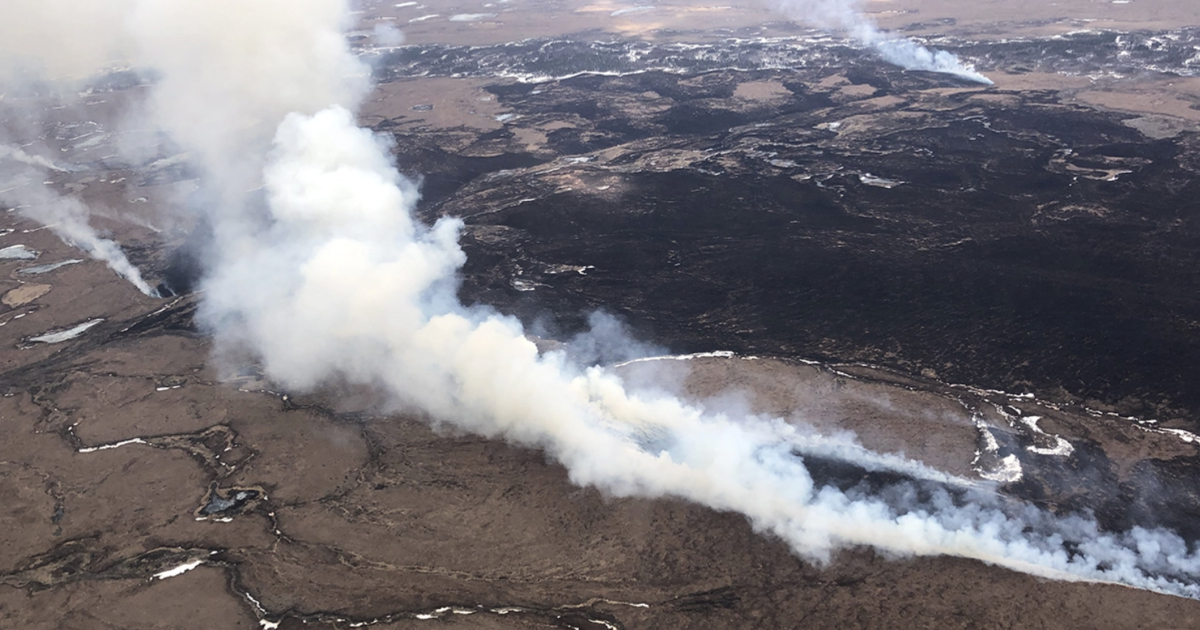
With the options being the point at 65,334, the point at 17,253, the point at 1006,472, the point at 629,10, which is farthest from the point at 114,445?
the point at 629,10

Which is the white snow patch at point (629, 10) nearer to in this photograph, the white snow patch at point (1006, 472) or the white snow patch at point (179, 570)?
the white snow patch at point (1006, 472)

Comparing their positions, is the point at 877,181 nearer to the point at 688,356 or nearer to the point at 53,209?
the point at 688,356

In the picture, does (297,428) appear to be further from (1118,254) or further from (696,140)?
(696,140)

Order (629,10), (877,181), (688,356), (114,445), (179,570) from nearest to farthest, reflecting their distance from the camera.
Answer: (179,570)
(114,445)
(688,356)
(877,181)
(629,10)

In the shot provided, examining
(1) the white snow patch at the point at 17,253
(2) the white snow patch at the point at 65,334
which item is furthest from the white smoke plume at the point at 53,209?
(2) the white snow patch at the point at 65,334

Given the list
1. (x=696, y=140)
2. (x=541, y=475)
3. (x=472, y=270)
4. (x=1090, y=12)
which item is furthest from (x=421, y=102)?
(x=1090, y=12)

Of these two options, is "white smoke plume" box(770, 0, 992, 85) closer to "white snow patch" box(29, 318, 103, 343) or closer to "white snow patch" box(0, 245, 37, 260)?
"white snow patch" box(29, 318, 103, 343)

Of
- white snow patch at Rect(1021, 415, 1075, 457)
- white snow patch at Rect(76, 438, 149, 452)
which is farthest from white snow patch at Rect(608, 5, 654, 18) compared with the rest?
white snow patch at Rect(1021, 415, 1075, 457)
